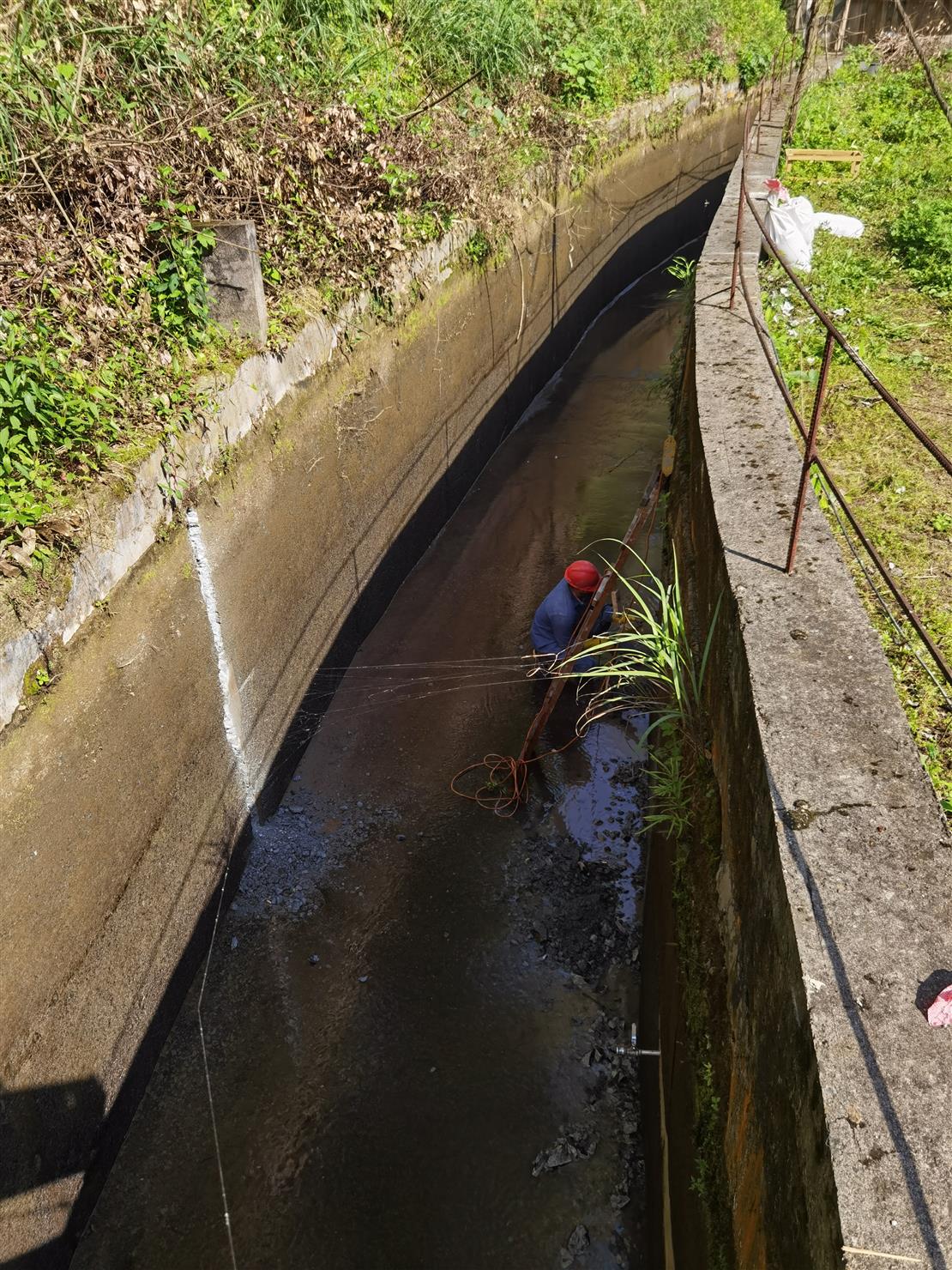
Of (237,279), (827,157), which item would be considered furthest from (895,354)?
(827,157)

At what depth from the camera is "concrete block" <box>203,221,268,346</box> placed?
504 centimetres

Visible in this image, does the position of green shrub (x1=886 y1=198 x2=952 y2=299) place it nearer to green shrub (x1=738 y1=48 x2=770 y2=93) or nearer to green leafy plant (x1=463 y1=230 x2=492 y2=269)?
green leafy plant (x1=463 y1=230 x2=492 y2=269)

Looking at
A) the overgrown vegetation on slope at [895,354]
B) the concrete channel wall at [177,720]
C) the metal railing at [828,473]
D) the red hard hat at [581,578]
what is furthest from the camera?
the red hard hat at [581,578]

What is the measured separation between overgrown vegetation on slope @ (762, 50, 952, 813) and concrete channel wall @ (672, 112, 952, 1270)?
1.98 ft

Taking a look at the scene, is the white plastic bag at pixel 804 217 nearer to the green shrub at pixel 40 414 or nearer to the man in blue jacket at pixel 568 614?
the man in blue jacket at pixel 568 614

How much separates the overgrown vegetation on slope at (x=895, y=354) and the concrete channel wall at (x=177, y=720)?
3.00 metres

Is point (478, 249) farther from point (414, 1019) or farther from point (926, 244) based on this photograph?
point (414, 1019)

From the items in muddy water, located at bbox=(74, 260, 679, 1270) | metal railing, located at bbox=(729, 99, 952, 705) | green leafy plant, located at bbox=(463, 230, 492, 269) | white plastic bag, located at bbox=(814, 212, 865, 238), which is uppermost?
metal railing, located at bbox=(729, 99, 952, 705)

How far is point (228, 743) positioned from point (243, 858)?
74cm

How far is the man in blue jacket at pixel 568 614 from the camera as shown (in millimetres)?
5984

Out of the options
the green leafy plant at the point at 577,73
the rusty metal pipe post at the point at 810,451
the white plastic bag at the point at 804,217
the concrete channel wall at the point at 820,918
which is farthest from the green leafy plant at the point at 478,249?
the rusty metal pipe post at the point at 810,451

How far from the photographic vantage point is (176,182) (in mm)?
5254

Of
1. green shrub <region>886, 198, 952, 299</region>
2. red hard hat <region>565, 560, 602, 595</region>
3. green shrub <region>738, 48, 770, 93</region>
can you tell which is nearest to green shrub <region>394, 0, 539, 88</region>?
green shrub <region>886, 198, 952, 299</region>

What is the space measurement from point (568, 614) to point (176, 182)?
11.4 feet
